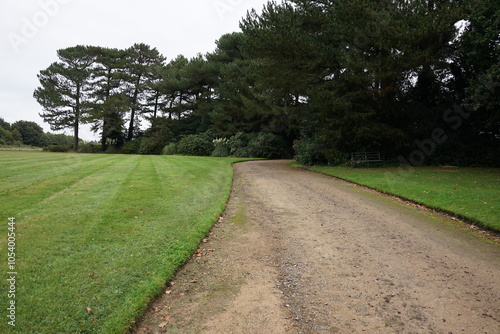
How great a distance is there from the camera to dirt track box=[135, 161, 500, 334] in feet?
9.14

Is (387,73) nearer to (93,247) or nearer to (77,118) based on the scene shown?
(93,247)

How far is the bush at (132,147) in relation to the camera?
128 ft

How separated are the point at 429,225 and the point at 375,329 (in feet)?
15.0

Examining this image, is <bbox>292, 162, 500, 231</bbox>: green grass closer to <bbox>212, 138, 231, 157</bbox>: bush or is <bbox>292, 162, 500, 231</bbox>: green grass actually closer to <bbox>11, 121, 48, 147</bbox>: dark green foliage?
<bbox>212, 138, 231, 157</bbox>: bush

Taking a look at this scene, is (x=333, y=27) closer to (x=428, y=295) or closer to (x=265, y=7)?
(x=265, y=7)

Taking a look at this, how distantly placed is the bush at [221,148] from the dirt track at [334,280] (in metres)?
24.0

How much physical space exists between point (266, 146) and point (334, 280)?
26051 millimetres

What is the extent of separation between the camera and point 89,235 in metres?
4.67

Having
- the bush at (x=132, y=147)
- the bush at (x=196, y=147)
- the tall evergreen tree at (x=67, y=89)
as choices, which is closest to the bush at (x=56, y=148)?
the tall evergreen tree at (x=67, y=89)

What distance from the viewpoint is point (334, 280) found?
364cm

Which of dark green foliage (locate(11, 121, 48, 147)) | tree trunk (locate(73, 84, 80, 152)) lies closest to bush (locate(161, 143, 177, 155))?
A: tree trunk (locate(73, 84, 80, 152))

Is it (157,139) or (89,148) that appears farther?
(89,148)

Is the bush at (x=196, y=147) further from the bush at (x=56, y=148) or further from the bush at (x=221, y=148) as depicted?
the bush at (x=56, y=148)

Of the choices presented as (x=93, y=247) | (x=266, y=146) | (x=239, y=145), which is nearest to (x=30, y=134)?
(x=239, y=145)
